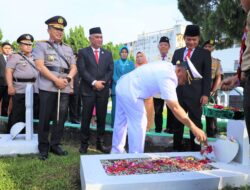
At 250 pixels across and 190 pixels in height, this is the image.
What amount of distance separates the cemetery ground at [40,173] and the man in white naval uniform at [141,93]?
695mm

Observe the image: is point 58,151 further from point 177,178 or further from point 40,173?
point 177,178

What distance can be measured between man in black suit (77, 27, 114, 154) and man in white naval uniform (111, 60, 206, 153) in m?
0.92

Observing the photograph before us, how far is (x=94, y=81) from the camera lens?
16.4 ft

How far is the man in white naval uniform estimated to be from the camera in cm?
347

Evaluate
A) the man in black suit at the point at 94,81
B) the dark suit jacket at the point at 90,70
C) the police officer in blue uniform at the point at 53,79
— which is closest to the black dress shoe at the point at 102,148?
the man in black suit at the point at 94,81

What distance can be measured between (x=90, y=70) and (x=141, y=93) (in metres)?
1.48

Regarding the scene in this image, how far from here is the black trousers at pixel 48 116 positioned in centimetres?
457

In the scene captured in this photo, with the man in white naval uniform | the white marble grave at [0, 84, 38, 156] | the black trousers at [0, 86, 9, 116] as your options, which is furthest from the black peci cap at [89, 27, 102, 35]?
the black trousers at [0, 86, 9, 116]

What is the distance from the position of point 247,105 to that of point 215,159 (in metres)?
2.03

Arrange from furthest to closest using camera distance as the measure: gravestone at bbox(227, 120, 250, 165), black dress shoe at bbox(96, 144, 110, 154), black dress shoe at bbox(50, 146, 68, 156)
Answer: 1. black dress shoe at bbox(96, 144, 110, 154)
2. black dress shoe at bbox(50, 146, 68, 156)
3. gravestone at bbox(227, 120, 250, 165)

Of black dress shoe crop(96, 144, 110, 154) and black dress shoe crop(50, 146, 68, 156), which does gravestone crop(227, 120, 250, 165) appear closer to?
black dress shoe crop(96, 144, 110, 154)

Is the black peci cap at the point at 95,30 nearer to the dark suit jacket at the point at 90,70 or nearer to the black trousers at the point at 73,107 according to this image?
the dark suit jacket at the point at 90,70

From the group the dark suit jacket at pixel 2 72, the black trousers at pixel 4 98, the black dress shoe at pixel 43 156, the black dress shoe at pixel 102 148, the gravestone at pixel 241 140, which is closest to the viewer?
the gravestone at pixel 241 140

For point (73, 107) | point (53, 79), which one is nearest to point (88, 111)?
point (53, 79)
